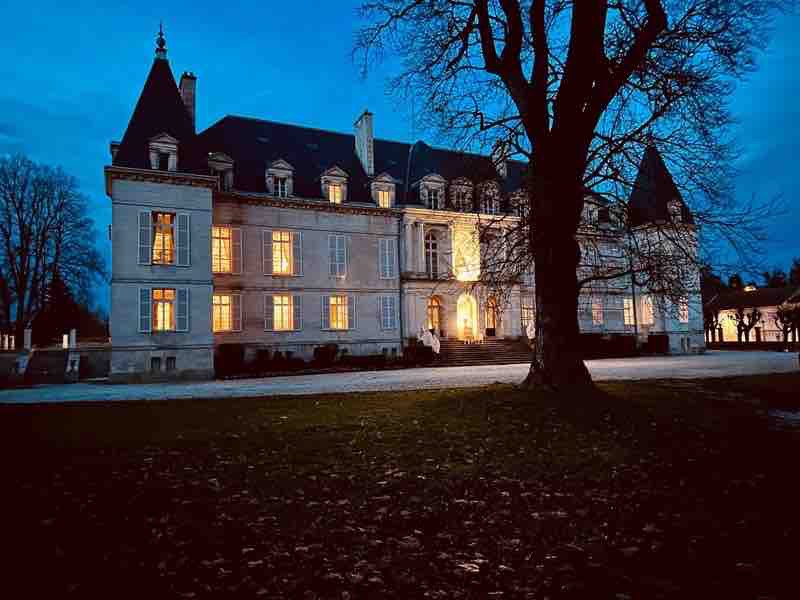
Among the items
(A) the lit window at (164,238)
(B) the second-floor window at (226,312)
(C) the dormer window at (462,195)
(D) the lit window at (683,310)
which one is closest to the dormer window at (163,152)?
(A) the lit window at (164,238)

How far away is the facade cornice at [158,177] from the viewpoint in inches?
734

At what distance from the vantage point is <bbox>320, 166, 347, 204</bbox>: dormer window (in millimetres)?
24375

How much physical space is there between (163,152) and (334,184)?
25.1ft

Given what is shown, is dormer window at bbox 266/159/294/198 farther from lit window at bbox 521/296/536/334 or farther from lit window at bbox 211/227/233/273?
lit window at bbox 521/296/536/334

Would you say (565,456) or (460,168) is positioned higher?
(460,168)

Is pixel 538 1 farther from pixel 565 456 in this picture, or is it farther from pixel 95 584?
pixel 95 584

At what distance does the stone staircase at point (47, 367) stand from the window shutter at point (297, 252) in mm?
10193

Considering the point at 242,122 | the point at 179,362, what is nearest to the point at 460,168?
the point at 179,362

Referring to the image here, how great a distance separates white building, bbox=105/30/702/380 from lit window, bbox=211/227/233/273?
4cm

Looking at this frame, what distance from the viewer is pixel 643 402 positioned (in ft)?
28.1

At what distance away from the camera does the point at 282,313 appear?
2339cm

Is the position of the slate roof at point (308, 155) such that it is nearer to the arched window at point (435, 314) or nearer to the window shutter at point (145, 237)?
the window shutter at point (145, 237)

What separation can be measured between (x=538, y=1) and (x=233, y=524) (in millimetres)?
8934

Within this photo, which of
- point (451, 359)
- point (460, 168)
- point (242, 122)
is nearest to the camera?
point (460, 168)
